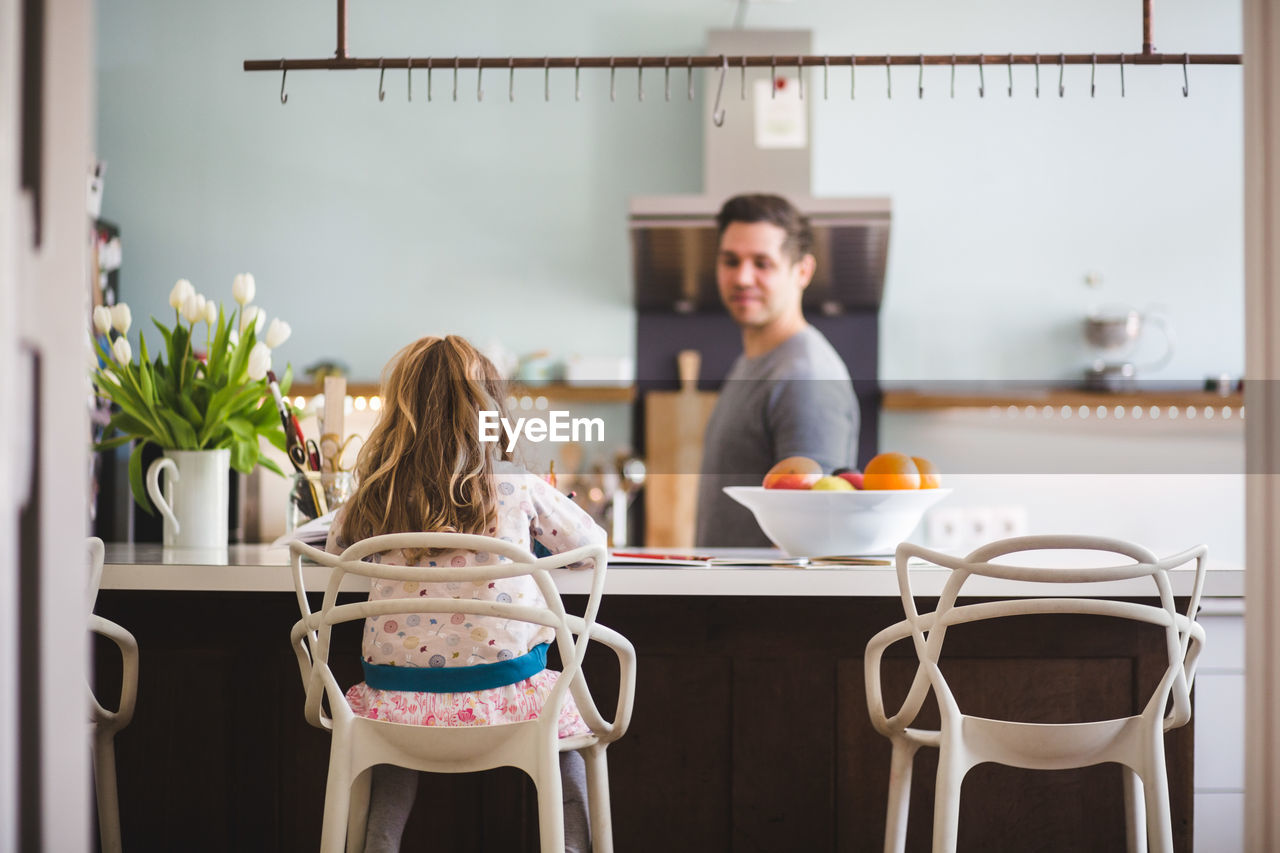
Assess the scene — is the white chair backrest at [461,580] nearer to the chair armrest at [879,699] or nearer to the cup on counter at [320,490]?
the chair armrest at [879,699]

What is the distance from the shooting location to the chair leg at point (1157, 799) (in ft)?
4.42

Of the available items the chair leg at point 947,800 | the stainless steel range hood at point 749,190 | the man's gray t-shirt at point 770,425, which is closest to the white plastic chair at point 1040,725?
the chair leg at point 947,800

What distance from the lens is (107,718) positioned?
1.49 metres

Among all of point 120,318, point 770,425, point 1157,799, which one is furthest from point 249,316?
point 1157,799

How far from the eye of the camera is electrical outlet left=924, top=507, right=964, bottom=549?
142 inches

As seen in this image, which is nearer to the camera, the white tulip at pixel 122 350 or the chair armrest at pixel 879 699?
the chair armrest at pixel 879 699

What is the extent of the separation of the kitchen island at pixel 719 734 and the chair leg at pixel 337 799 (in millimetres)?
402

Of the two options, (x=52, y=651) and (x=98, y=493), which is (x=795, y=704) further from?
(x=98, y=493)

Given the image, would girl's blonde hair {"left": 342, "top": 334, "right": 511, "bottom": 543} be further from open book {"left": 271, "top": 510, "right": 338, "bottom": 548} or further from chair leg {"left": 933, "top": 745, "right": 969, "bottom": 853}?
chair leg {"left": 933, "top": 745, "right": 969, "bottom": 853}

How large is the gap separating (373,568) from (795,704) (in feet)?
2.61

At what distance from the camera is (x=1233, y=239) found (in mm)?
3754

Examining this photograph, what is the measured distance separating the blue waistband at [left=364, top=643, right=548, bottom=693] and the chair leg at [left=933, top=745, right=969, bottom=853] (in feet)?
1.84

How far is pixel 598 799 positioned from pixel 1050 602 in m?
0.64

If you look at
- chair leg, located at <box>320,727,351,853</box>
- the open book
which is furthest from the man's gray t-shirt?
chair leg, located at <box>320,727,351,853</box>
